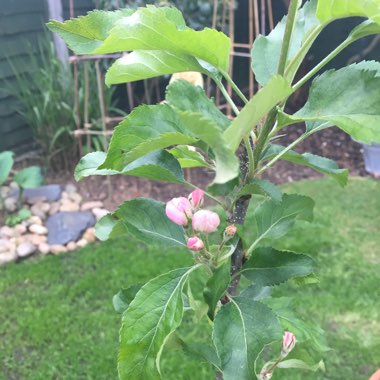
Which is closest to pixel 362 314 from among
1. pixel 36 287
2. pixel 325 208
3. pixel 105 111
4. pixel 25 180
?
pixel 325 208

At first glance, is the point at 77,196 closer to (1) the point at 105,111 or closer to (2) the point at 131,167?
(1) the point at 105,111

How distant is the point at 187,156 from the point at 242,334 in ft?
0.93

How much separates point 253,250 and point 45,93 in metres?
3.07

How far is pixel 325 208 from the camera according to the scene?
10.8ft

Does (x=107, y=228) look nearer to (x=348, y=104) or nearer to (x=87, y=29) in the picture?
(x=87, y=29)

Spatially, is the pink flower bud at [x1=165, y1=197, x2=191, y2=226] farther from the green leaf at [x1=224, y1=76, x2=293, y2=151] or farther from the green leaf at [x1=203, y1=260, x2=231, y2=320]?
the green leaf at [x1=224, y1=76, x2=293, y2=151]

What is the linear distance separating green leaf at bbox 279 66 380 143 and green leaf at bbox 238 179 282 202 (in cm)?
9

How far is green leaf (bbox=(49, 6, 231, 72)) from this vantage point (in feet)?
2.05

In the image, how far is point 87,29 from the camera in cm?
74

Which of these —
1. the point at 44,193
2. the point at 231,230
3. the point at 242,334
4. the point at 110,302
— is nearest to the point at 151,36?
the point at 231,230

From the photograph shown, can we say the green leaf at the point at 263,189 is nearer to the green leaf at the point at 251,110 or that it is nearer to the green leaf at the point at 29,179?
the green leaf at the point at 251,110

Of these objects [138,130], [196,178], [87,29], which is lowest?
[196,178]

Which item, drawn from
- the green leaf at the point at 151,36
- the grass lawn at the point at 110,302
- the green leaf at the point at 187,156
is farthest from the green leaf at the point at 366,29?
the grass lawn at the point at 110,302

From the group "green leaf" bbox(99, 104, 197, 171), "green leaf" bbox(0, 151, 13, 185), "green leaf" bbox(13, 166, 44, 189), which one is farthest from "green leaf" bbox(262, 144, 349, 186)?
"green leaf" bbox(0, 151, 13, 185)
